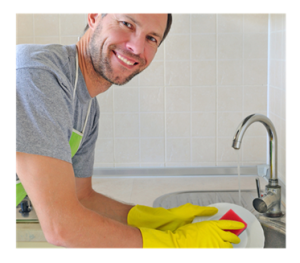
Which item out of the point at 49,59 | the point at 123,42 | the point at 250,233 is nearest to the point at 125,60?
the point at 123,42

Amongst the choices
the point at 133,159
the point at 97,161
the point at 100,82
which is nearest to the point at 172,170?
the point at 133,159

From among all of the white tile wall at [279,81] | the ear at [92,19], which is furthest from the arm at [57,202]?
the white tile wall at [279,81]

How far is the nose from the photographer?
755mm

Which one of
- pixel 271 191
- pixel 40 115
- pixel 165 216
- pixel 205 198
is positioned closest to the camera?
pixel 40 115

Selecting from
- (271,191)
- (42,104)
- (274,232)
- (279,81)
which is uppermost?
(279,81)

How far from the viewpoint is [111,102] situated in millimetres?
1308

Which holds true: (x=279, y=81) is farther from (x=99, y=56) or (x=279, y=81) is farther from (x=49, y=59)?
(x=49, y=59)

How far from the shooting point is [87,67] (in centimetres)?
77

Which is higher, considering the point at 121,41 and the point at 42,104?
the point at 121,41

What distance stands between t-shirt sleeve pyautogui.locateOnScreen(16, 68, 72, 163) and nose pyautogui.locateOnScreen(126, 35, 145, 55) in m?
0.23

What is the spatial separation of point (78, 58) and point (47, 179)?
0.32 metres

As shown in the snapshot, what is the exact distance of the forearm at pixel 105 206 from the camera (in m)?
0.87

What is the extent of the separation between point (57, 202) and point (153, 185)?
670 mm

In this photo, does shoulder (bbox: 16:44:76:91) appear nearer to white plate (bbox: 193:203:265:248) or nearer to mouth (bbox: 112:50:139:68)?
mouth (bbox: 112:50:139:68)
